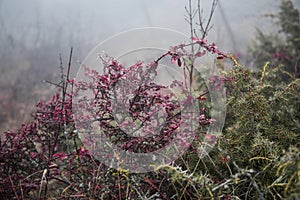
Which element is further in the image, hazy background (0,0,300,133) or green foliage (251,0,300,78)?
hazy background (0,0,300,133)

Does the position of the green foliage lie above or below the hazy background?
below

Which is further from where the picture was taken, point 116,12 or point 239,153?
point 116,12

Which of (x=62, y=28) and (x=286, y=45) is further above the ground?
(x=62, y=28)

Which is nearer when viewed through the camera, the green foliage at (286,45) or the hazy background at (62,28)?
the green foliage at (286,45)

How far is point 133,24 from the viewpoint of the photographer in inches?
279

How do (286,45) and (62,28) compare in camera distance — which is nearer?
(286,45)

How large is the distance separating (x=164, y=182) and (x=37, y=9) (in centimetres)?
588

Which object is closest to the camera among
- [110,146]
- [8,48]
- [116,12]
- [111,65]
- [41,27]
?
[111,65]

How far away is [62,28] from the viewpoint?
617 centimetres

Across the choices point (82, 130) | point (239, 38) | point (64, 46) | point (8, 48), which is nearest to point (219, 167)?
point (82, 130)

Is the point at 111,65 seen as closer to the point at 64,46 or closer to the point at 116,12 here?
the point at 64,46

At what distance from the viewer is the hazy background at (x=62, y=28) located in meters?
5.27

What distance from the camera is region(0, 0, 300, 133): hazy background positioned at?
5.27m

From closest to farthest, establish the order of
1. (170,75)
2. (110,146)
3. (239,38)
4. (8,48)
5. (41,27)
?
(110,146)
(170,75)
(8,48)
(41,27)
(239,38)
